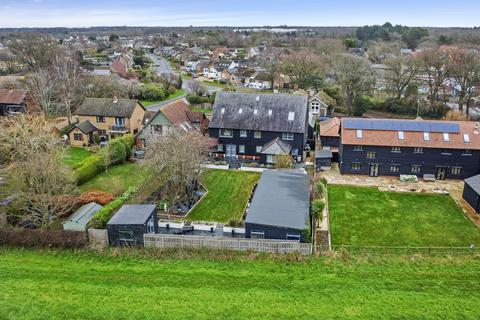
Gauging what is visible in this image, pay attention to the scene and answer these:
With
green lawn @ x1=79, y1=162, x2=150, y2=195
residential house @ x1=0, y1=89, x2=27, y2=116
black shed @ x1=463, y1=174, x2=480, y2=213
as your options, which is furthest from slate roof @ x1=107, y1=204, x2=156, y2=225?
residential house @ x1=0, y1=89, x2=27, y2=116

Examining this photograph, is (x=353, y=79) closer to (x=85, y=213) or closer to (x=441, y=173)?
(x=441, y=173)

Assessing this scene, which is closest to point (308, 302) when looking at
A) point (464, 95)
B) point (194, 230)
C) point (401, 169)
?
point (194, 230)

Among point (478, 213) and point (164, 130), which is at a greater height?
point (164, 130)

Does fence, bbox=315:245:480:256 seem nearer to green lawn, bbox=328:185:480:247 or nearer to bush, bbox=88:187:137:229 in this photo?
green lawn, bbox=328:185:480:247

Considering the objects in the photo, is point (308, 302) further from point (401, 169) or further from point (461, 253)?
point (401, 169)

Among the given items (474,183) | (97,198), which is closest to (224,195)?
(97,198)

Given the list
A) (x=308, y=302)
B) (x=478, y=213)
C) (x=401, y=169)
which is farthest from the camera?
(x=401, y=169)

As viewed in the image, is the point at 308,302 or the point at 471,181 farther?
the point at 471,181

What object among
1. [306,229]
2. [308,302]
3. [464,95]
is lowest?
[308,302]
